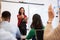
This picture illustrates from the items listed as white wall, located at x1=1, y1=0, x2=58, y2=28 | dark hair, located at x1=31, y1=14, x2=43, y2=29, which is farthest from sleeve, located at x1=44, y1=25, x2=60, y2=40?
white wall, located at x1=1, y1=0, x2=58, y2=28

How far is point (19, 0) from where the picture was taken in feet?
13.6

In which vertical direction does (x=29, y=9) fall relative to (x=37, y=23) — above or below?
above

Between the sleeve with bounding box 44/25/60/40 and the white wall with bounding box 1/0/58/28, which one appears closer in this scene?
the sleeve with bounding box 44/25/60/40

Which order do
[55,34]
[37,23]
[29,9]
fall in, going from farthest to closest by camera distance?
1. [29,9]
2. [37,23]
3. [55,34]

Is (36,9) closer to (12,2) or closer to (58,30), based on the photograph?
(12,2)

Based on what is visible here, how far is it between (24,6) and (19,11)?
366 millimetres

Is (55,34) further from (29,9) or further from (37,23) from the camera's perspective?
(29,9)

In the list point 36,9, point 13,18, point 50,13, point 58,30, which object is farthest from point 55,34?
point 36,9

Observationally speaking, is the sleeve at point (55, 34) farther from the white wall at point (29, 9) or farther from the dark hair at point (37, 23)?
the white wall at point (29, 9)

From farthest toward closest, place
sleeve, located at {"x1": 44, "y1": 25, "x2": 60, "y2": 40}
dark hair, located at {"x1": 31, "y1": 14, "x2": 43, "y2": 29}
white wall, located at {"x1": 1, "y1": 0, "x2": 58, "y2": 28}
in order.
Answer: white wall, located at {"x1": 1, "y1": 0, "x2": 58, "y2": 28}, dark hair, located at {"x1": 31, "y1": 14, "x2": 43, "y2": 29}, sleeve, located at {"x1": 44, "y1": 25, "x2": 60, "y2": 40}

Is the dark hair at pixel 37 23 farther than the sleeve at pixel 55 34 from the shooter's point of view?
Yes

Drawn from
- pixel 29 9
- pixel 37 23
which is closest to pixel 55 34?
pixel 37 23

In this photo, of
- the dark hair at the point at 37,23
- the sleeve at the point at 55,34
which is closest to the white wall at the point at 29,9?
the dark hair at the point at 37,23

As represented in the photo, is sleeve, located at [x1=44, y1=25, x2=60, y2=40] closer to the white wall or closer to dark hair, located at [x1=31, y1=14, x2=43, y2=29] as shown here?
dark hair, located at [x1=31, y1=14, x2=43, y2=29]
